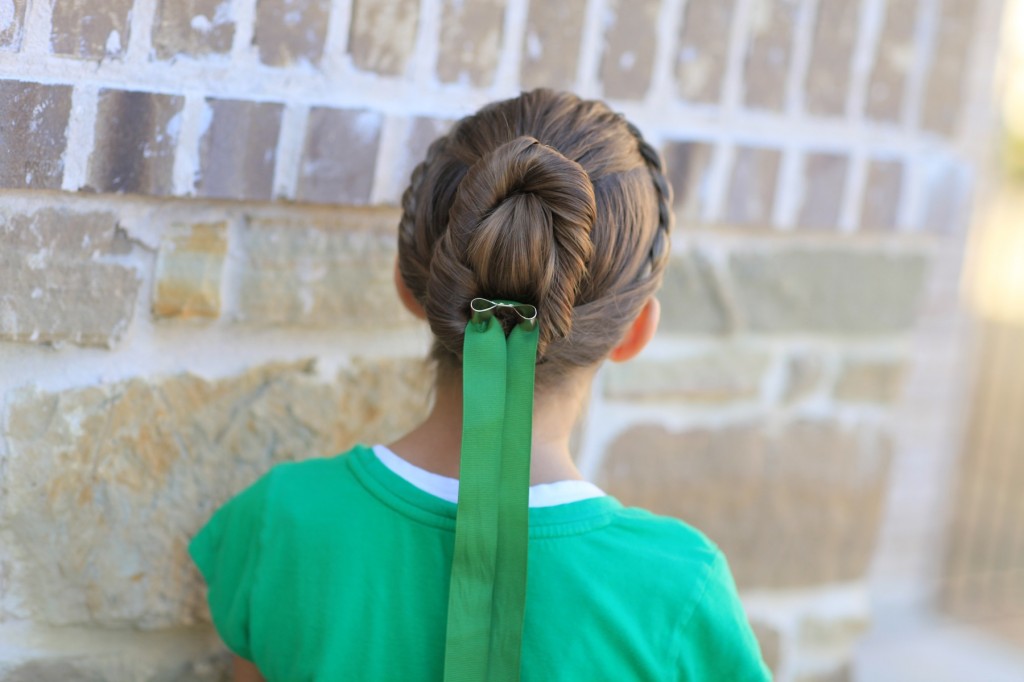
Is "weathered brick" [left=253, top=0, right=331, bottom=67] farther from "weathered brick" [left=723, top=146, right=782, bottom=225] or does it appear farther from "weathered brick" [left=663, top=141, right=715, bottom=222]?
"weathered brick" [left=723, top=146, right=782, bottom=225]

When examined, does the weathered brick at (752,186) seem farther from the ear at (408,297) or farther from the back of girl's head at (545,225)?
the ear at (408,297)

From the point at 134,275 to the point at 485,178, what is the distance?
0.58 metres

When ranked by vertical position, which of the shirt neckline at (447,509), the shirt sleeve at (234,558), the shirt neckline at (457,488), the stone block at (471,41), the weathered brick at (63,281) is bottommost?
the shirt sleeve at (234,558)

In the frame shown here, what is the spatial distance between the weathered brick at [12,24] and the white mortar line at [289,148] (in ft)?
1.11

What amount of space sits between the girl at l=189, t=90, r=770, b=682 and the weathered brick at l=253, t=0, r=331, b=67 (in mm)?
293

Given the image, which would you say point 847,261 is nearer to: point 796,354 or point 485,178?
point 796,354

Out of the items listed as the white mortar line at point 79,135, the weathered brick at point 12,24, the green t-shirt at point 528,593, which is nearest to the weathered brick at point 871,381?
the green t-shirt at point 528,593

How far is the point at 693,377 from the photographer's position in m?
1.95

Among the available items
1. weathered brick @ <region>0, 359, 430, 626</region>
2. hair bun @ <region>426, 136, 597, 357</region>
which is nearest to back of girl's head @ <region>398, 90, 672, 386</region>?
hair bun @ <region>426, 136, 597, 357</region>

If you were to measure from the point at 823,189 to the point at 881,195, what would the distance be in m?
0.14

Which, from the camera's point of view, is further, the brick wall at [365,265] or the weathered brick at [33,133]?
the brick wall at [365,265]

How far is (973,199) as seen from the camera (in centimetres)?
322

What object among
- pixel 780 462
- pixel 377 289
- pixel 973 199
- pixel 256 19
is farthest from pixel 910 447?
pixel 256 19

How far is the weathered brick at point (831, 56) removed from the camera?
6.24ft
